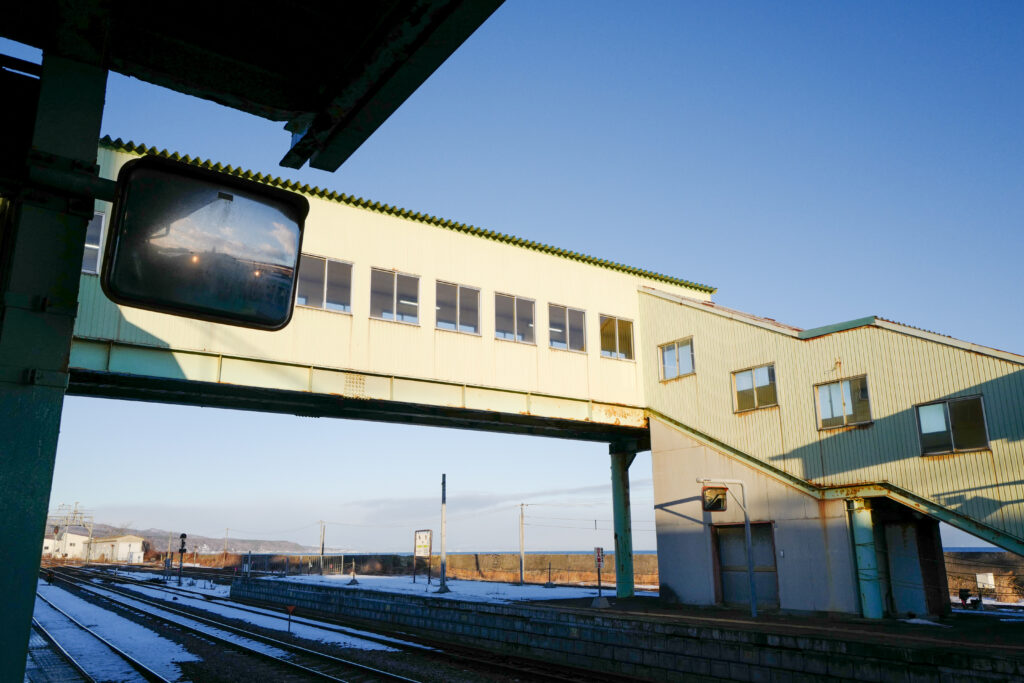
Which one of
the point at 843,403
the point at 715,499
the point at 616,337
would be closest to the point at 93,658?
the point at 715,499

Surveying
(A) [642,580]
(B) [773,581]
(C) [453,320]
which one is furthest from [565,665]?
(A) [642,580]

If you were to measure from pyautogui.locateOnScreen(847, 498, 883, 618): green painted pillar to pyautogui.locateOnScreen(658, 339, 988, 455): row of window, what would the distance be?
2320mm

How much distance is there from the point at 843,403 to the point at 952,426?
3028 millimetres

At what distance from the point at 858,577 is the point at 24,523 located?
67.3 feet

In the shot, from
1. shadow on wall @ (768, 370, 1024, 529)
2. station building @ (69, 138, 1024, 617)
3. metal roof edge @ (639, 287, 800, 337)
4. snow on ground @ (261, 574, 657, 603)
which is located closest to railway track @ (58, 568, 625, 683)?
snow on ground @ (261, 574, 657, 603)

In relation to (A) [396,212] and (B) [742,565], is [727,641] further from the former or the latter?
(A) [396,212]

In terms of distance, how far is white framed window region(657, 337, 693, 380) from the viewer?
83.5 ft

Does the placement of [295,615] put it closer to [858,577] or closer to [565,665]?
[565,665]

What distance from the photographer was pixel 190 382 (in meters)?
18.4

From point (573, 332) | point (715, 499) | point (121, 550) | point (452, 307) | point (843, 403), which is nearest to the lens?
point (843, 403)

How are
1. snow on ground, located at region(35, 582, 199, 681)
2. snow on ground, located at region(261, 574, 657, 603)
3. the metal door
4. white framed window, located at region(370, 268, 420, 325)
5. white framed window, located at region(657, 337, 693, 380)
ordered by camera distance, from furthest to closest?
snow on ground, located at region(261, 574, 657, 603) < white framed window, located at region(657, 337, 693, 380) < white framed window, located at region(370, 268, 420, 325) < the metal door < snow on ground, located at region(35, 582, 199, 681)

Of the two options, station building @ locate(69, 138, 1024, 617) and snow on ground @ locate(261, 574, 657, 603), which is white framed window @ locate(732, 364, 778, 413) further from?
snow on ground @ locate(261, 574, 657, 603)

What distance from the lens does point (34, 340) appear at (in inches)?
106

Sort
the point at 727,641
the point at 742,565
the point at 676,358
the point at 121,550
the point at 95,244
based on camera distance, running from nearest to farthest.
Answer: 1. the point at 727,641
2. the point at 95,244
3. the point at 742,565
4. the point at 676,358
5. the point at 121,550
